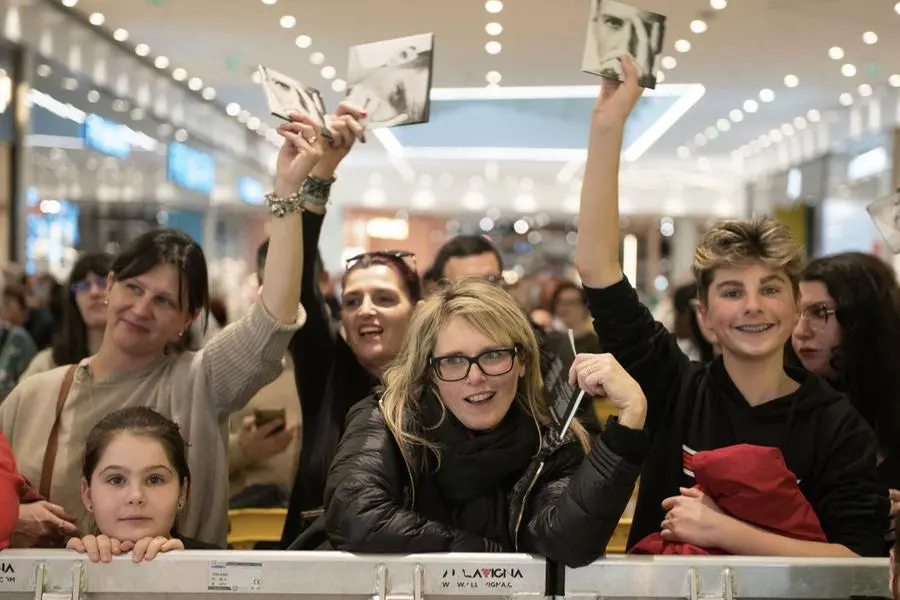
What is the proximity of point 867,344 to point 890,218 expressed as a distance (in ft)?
1.20

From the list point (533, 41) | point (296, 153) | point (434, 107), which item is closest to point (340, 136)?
point (296, 153)

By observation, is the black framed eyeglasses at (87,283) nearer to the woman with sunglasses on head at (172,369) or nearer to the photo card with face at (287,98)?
the woman with sunglasses on head at (172,369)

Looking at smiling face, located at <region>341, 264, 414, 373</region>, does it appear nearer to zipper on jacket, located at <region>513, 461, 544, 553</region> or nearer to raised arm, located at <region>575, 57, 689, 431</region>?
raised arm, located at <region>575, 57, 689, 431</region>

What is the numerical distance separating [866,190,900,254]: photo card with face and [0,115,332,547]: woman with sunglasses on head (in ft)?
5.07

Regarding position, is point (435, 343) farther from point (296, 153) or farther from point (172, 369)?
point (172, 369)

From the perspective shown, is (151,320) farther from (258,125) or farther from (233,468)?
(258,125)

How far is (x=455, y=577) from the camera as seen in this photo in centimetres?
179

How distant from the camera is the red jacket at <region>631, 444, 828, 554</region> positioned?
1.96m

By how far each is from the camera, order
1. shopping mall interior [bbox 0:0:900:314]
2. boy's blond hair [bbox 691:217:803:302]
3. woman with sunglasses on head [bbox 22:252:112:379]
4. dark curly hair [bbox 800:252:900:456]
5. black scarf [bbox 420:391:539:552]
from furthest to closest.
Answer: shopping mall interior [bbox 0:0:900:314]
woman with sunglasses on head [bbox 22:252:112:379]
dark curly hair [bbox 800:252:900:456]
boy's blond hair [bbox 691:217:803:302]
black scarf [bbox 420:391:539:552]

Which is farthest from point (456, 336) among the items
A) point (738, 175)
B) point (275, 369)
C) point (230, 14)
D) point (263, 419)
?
point (738, 175)

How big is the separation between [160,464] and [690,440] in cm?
116

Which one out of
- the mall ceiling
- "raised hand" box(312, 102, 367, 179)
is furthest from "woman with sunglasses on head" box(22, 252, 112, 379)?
the mall ceiling

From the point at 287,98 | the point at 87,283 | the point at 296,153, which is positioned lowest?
the point at 87,283

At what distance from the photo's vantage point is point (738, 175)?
2194cm
